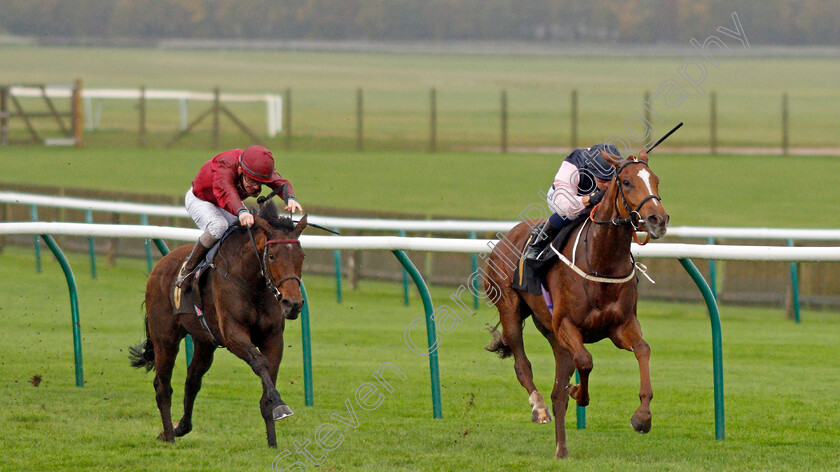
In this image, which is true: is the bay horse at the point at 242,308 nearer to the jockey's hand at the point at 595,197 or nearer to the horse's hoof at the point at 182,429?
the horse's hoof at the point at 182,429

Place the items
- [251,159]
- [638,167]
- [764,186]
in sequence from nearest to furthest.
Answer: [638,167] < [251,159] < [764,186]

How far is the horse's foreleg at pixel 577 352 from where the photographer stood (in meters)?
5.35

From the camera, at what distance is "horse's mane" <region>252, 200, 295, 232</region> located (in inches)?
216

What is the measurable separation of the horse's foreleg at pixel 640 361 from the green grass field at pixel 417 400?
0.30 metres

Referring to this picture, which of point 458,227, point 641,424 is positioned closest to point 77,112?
point 458,227

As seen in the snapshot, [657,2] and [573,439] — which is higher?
[657,2]

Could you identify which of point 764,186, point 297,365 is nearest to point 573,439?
point 297,365

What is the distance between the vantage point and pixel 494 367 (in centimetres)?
855

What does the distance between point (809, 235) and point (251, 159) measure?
6.33 m

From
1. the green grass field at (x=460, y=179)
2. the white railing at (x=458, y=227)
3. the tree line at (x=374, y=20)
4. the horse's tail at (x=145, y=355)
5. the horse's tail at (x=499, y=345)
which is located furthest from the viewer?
the tree line at (x=374, y=20)

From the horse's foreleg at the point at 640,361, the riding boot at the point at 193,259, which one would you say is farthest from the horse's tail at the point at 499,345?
the riding boot at the point at 193,259

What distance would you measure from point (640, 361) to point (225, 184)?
209 centimetres

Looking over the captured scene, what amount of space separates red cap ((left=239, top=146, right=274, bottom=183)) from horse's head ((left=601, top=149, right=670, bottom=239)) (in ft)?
5.30

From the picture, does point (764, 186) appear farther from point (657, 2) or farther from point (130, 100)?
point (657, 2)
